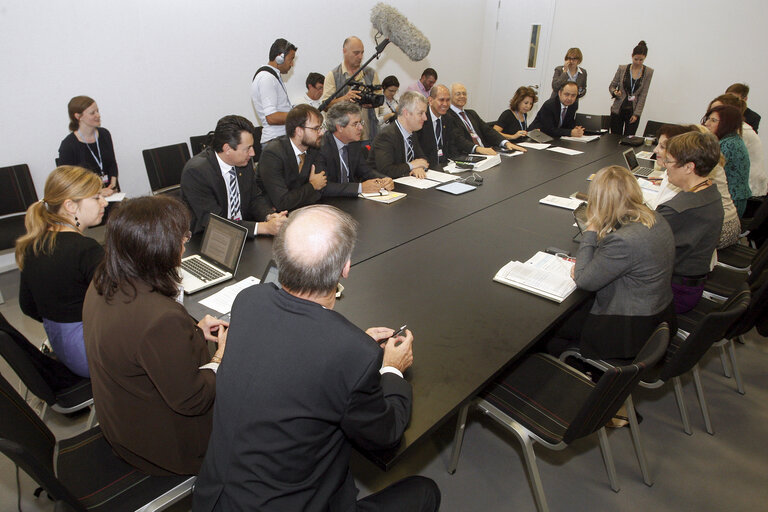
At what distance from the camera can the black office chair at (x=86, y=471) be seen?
4.01 feet

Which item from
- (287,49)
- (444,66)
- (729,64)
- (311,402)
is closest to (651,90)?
(729,64)

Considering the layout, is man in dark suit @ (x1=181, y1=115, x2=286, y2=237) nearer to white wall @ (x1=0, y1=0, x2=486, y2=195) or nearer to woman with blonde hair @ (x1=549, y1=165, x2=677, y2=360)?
woman with blonde hair @ (x1=549, y1=165, x2=677, y2=360)

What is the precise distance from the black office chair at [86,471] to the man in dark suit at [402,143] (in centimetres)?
284

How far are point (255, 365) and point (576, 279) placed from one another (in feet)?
5.17

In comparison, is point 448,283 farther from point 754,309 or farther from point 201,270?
point 754,309

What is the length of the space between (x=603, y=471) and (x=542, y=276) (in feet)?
3.20

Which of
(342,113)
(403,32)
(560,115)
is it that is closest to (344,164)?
(342,113)

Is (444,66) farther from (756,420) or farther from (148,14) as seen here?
(756,420)

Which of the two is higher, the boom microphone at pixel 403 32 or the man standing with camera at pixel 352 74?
the boom microphone at pixel 403 32

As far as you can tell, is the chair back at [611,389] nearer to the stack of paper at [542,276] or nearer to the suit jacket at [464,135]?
the stack of paper at [542,276]

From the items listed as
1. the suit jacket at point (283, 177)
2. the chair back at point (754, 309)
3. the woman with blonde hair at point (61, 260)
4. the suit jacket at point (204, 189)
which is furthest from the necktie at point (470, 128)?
the woman with blonde hair at point (61, 260)

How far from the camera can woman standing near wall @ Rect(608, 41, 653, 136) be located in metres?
6.10

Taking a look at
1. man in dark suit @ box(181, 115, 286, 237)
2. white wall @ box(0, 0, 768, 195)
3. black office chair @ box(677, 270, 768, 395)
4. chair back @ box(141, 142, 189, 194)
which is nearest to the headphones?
white wall @ box(0, 0, 768, 195)

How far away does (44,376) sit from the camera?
5.76ft
